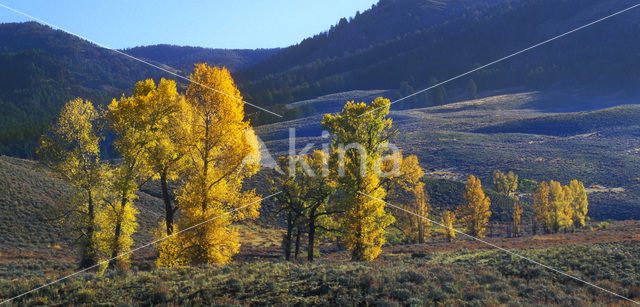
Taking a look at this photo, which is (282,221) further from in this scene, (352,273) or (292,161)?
(352,273)

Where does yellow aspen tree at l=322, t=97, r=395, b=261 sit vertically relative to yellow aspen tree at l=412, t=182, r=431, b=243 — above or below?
above

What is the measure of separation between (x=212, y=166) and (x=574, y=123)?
564 feet

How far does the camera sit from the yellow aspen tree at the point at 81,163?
2094 centimetres

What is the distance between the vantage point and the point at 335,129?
78.0 feet

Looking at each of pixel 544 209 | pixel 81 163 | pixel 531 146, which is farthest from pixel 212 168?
pixel 531 146

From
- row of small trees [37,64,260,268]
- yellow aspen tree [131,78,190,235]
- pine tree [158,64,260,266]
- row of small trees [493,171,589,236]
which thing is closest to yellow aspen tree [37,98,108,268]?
row of small trees [37,64,260,268]

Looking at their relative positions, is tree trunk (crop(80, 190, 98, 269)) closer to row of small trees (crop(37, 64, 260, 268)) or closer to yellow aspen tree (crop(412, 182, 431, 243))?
row of small trees (crop(37, 64, 260, 268))

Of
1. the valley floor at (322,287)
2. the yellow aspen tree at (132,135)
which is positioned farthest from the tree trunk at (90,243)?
the valley floor at (322,287)

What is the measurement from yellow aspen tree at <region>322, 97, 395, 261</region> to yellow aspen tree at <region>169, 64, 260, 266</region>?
717 cm

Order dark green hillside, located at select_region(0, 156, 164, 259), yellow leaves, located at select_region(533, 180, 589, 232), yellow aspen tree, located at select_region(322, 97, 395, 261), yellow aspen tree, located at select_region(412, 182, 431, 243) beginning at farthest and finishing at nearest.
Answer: yellow leaves, located at select_region(533, 180, 589, 232) < yellow aspen tree, located at select_region(412, 182, 431, 243) < dark green hillside, located at select_region(0, 156, 164, 259) < yellow aspen tree, located at select_region(322, 97, 395, 261)

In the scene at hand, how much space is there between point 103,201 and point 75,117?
200 inches

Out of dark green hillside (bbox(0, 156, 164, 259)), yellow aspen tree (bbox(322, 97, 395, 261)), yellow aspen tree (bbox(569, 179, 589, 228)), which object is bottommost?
yellow aspen tree (bbox(569, 179, 589, 228))

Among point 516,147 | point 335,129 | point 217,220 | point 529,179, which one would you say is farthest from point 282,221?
point 516,147

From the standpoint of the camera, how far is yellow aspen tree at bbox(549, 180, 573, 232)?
6550 cm
